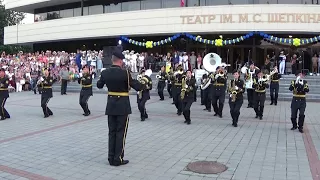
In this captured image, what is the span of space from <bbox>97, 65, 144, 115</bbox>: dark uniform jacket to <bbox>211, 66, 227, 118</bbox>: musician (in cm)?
638

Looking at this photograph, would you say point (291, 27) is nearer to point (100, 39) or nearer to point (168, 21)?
point (168, 21)

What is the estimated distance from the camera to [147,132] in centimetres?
965

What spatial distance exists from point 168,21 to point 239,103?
20.3 metres

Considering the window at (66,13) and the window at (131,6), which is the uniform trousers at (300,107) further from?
the window at (66,13)

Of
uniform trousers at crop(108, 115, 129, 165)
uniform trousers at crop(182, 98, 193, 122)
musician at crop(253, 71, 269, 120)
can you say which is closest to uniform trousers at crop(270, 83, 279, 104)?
musician at crop(253, 71, 269, 120)

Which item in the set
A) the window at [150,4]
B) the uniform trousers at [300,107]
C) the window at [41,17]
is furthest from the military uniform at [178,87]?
the window at [41,17]

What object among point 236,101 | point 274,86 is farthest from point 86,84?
point 274,86

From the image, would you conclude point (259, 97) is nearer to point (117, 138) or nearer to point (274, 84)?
point (274, 84)

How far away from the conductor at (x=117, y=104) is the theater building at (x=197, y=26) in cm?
2145

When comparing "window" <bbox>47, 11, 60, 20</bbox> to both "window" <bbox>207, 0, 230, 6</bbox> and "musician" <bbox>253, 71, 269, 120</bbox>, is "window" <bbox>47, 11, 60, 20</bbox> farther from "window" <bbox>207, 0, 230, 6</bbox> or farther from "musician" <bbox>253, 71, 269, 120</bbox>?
"musician" <bbox>253, 71, 269, 120</bbox>

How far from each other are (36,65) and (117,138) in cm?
2095

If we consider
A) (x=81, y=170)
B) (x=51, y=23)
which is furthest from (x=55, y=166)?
(x=51, y=23)

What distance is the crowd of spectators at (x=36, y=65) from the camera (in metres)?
23.9

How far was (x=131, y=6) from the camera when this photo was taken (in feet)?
112
